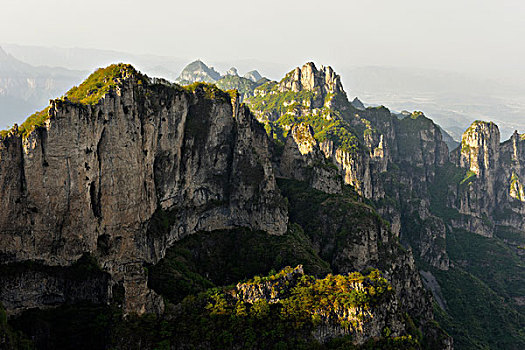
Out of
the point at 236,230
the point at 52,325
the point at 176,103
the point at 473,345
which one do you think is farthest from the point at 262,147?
the point at 473,345

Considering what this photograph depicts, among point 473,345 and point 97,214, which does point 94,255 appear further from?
point 473,345

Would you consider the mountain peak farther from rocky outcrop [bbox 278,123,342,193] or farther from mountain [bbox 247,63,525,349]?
mountain [bbox 247,63,525,349]

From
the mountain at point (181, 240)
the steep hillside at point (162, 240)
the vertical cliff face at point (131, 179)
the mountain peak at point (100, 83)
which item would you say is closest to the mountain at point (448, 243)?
the mountain at point (181, 240)

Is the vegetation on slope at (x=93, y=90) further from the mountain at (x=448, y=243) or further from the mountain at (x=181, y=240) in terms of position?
the mountain at (x=448, y=243)

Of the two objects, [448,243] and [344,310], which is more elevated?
[344,310]

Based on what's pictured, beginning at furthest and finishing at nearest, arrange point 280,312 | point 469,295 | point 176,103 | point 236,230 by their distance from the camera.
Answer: point 469,295 < point 236,230 < point 176,103 < point 280,312

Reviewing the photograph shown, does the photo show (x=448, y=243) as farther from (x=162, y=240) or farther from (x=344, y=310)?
(x=162, y=240)

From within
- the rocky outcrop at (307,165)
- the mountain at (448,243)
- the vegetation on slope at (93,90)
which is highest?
the vegetation on slope at (93,90)

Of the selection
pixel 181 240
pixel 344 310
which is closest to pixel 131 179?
pixel 181 240
